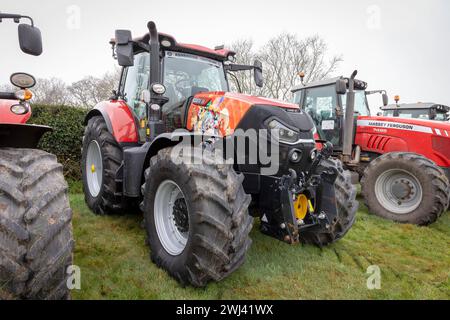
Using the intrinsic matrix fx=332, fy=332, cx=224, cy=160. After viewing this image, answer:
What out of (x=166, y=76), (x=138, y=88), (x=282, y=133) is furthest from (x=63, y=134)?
(x=282, y=133)

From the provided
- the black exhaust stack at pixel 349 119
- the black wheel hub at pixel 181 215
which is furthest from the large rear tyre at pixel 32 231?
the black exhaust stack at pixel 349 119

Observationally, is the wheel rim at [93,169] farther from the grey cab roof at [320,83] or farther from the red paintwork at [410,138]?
the red paintwork at [410,138]

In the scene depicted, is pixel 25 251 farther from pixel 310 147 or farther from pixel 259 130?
pixel 310 147

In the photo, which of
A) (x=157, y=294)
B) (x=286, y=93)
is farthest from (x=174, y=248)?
(x=286, y=93)

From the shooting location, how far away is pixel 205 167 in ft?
8.98

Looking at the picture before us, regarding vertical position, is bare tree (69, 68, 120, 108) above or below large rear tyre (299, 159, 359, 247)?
above

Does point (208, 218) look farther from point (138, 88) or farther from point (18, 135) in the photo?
point (138, 88)

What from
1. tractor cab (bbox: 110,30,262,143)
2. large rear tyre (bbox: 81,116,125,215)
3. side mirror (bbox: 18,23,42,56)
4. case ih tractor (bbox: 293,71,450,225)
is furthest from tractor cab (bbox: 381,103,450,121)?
side mirror (bbox: 18,23,42,56)

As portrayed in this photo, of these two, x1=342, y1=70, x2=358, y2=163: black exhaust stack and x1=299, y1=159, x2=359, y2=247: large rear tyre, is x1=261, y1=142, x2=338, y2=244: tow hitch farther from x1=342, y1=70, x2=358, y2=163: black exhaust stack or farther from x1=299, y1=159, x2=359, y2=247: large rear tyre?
x1=342, y1=70, x2=358, y2=163: black exhaust stack

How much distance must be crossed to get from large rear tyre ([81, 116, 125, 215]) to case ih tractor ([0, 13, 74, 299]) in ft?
7.08

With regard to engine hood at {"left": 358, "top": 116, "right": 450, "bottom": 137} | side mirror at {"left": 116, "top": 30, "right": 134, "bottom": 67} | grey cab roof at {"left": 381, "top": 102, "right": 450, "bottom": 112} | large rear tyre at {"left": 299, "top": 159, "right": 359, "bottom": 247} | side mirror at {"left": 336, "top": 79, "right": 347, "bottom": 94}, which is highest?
side mirror at {"left": 116, "top": 30, "right": 134, "bottom": 67}

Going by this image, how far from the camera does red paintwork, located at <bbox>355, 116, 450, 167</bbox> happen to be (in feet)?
20.0

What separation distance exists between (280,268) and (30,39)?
2874mm

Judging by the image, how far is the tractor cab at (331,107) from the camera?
23.0 ft
